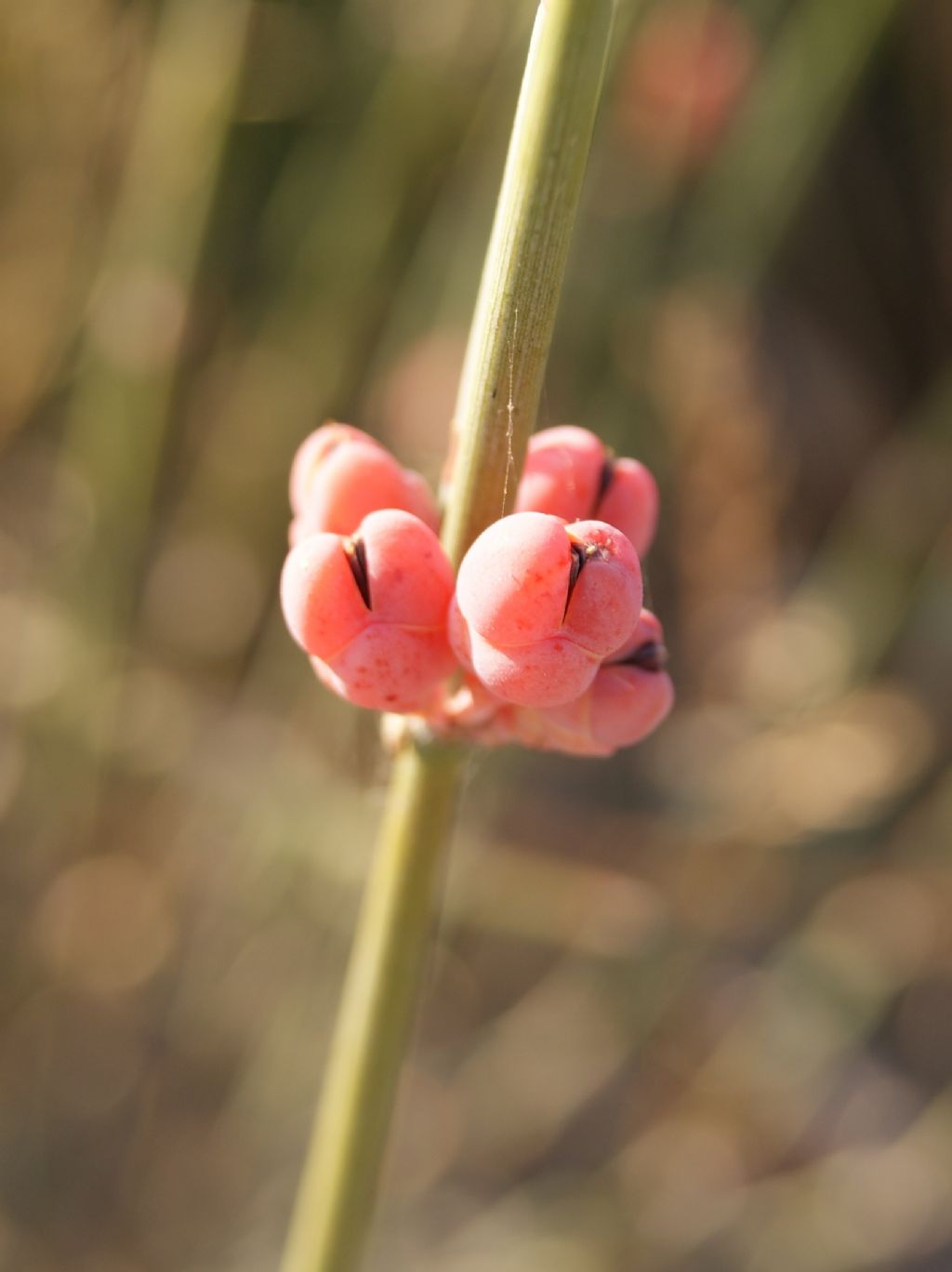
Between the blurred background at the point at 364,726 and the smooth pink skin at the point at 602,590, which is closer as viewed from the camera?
the smooth pink skin at the point at 602,590

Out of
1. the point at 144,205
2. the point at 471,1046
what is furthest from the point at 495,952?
the point at 144,205

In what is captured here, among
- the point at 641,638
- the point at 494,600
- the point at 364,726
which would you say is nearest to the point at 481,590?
the point at 494,600

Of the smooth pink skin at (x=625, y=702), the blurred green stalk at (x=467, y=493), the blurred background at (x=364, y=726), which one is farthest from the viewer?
the blurred background at (x=364, y=726)

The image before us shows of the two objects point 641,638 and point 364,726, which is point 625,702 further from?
point 364,726

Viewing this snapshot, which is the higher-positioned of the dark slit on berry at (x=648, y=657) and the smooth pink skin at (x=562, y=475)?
the smooth pink skin at (x=562, y=475)

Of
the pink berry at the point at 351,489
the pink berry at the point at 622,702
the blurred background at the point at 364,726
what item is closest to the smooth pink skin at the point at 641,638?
the pink berry at the point at 622,702

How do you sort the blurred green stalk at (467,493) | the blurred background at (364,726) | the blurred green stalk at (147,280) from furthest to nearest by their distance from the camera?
the blurred background at (364,726) < the blurred green stalk at (147,280) < the blurred green stalk at (467,493)

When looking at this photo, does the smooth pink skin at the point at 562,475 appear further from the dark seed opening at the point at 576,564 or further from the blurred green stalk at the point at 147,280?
the blurred green stalk at the point at 147,280

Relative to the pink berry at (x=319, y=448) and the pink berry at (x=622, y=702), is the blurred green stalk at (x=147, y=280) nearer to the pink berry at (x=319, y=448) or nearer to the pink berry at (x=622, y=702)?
the pink berry at (x=319, y=448)
